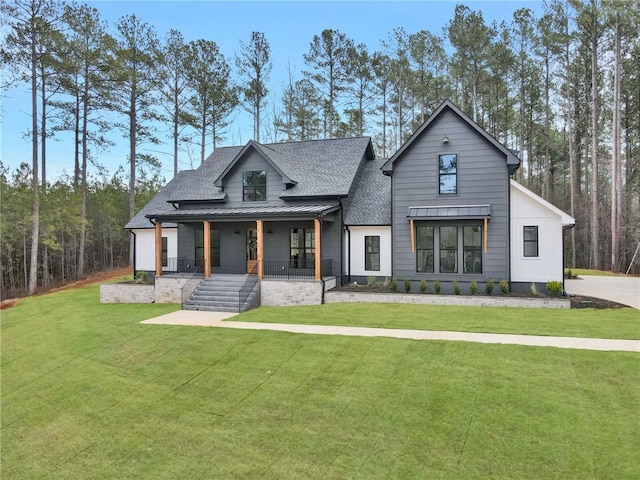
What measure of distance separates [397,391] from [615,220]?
79.3 ft

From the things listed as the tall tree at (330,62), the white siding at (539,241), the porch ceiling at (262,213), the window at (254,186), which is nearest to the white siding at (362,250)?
the porch ceiling at (262,213)

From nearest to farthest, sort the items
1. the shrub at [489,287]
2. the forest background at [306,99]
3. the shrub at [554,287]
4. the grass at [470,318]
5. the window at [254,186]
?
the grass at [470,318]
the shrub at [554,287]
the shrub at [489,287]
the window at [254,186]
the forest background at [306,99]

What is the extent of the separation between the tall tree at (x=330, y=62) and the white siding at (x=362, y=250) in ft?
53.5

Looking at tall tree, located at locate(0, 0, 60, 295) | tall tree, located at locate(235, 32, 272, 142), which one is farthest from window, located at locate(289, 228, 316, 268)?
tall tree, located at locate(235, 32, 272, 142)

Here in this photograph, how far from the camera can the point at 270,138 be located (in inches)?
1363

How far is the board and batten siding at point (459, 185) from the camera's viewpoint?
14977 millimetres

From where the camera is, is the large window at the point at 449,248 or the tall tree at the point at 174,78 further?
the tall tree at the point at 174,78

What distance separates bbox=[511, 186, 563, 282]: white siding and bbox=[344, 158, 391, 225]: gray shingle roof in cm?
471

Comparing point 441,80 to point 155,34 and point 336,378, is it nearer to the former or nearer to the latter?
point 155,34

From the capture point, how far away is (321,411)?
6.31 meters

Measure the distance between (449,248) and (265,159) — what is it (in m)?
8.62

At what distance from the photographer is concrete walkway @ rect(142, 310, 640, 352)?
334 inches

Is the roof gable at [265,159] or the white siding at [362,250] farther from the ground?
the roof gable at [265,159]

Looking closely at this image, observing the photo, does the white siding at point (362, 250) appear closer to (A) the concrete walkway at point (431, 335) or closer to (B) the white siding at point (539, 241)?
(B) the white siding at point (539, 241)
